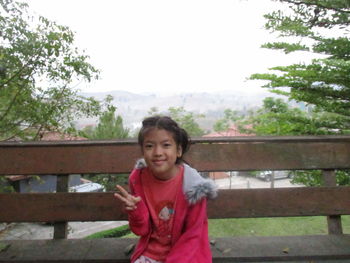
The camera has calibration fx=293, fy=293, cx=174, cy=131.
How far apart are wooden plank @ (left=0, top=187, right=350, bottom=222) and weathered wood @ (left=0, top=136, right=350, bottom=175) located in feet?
0.63

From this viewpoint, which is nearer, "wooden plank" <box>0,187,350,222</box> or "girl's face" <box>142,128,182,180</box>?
"girl's face" <box>142,128,182,180</box>

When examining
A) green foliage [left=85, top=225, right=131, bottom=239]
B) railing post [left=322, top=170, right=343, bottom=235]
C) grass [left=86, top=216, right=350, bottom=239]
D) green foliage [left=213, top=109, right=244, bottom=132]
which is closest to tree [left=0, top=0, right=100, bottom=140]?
railing post [left=322, top=170, right=343, bottom=235]

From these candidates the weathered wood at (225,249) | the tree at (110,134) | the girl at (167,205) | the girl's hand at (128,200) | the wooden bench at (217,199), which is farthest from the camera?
the tree at (110,134)

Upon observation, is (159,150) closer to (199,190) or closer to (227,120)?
(199,190)

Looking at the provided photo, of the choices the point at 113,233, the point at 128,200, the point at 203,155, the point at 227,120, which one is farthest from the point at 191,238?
the point at 227,120

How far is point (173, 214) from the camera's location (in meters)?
1.72

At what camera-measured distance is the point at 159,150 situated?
65.8 inches

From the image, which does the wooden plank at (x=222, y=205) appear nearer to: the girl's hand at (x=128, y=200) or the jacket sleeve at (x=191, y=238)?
the jacket sleeve at (x=191, y=238)

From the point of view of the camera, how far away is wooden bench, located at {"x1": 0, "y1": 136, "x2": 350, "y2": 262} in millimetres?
2240

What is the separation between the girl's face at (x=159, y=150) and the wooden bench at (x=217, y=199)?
596 mm

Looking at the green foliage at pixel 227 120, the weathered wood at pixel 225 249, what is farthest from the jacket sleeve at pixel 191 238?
the green foliage at pixel 227 120

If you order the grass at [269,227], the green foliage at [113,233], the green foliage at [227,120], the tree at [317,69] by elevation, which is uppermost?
the green foliage at [227,120]

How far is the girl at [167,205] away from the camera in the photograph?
1.65 meters

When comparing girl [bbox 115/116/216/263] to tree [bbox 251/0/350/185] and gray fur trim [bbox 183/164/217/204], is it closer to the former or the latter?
gray fur trim [bbox 183/164/217/204]
